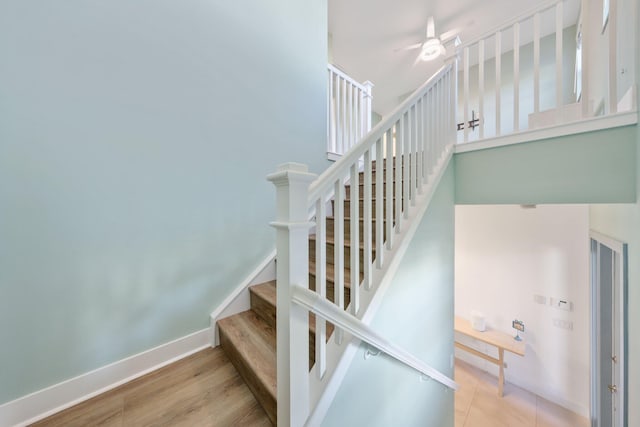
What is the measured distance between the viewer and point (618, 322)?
188 centimetres

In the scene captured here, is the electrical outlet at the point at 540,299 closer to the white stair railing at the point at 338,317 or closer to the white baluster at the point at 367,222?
the white stair railing at the point at 338,317

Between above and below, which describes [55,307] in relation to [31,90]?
below

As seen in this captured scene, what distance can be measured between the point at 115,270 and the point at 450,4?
15.2 feet

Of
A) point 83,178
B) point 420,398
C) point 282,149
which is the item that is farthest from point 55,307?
point 420,398

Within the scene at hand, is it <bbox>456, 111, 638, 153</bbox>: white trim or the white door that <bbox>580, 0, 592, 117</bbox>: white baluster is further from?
the white door

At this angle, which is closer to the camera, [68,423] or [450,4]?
[68,423]

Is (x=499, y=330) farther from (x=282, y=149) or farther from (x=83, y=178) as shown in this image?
(x=83, y=178)

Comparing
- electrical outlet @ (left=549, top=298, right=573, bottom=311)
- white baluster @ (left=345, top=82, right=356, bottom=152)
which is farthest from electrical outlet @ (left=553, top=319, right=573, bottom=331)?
white baluster @ (left=345, top=82, right=356, bottom=152)

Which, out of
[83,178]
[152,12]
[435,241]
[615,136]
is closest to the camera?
[83,178]

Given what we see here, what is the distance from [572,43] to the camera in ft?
12.6

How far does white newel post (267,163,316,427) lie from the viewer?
2.71ft

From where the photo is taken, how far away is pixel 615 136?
1.37 m

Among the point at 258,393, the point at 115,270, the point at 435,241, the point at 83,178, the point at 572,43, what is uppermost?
the point at 572,43

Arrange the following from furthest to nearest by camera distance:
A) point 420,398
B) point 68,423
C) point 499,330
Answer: point 499,330
point 420,398
point 68,423
